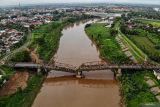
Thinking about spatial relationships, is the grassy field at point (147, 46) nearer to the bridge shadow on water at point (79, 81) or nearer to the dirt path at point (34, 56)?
the bridge shadow on water at point (79, 81)

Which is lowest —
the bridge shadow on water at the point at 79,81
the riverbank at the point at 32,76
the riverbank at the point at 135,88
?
the bridge shadow on water at the point at 79,81

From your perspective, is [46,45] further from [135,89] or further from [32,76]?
[135,89]

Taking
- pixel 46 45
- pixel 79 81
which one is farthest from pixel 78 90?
pixel 46 45

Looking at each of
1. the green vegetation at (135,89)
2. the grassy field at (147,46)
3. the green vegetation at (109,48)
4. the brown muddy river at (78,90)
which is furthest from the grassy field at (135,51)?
the brown muddy river at (78,90)

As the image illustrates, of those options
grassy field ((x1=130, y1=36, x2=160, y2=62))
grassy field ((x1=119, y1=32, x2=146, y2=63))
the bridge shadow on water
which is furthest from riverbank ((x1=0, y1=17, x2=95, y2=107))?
grassy field ((x1=130, y1=36, x2=160, y2=62))

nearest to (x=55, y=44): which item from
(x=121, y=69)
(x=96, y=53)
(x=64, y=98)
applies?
(x=96, y=53)

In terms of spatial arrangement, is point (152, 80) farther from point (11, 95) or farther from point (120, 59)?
point (11, 95)
